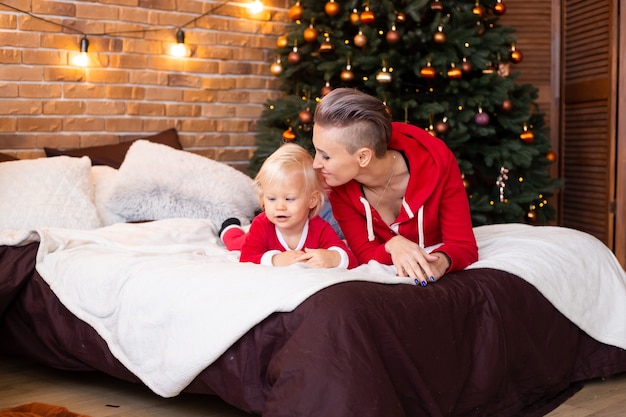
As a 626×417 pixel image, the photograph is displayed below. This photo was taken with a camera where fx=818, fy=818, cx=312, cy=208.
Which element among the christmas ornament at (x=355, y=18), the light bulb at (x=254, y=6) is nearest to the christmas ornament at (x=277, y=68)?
the light bulb at (x=254, y=6)

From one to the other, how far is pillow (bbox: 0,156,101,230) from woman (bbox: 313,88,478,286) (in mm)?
1101

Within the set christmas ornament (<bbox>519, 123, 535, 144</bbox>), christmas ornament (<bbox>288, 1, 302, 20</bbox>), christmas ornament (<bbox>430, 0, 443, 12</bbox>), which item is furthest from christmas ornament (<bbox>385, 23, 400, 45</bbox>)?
christmas ornament (<bbox>519, 123, 535, 144</bbox>)

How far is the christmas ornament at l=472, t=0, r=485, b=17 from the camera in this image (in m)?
4.09

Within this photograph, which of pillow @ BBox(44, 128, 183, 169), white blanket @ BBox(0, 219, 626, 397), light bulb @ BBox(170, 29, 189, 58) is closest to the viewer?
white blanket @ BBox(0, 219, 626, 397)

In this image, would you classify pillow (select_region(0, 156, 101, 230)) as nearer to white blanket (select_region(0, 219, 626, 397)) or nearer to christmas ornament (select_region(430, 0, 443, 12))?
white blanket (select_region(0, 219, 626, 397))

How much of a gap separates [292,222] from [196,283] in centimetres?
44

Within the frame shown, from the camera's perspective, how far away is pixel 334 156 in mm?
2434

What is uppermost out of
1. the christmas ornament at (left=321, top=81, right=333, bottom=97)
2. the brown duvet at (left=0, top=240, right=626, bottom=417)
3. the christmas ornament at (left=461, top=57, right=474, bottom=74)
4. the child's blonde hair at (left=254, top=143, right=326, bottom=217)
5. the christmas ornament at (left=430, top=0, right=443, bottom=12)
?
the christmas ornament at (left=430, top=0, right=443, bottom=12)

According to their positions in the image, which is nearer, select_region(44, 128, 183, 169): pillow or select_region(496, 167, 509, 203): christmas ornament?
select_region(44, 128, 183, 169): pillow

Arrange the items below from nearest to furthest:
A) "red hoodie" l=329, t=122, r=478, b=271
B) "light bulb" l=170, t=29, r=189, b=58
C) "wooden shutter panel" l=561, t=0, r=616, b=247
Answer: "red hoodie" l=329, t=122, r=478, b=271, "light bulb" l=170, t=29, r=189, b=58, "wooden shutter panel" l=561, t=0, r=616, b=247

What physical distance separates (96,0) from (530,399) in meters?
→ 2.80

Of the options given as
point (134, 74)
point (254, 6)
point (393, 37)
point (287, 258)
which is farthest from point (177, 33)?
point (287, 258)

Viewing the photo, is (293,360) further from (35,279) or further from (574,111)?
(574,111)

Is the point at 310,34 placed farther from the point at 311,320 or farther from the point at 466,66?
the point at 311,320
